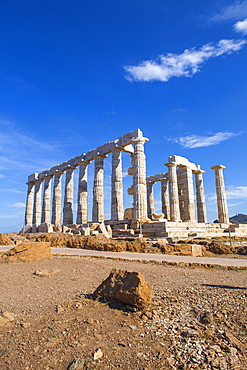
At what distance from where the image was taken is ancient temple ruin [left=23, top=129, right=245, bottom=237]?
23.7 metres

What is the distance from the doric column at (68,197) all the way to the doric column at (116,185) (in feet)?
28.7

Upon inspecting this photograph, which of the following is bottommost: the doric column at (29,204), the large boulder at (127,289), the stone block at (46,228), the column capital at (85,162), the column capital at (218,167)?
the large boulder at (127,289)

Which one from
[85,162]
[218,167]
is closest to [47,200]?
[85,162]

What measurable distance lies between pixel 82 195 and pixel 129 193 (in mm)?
9124

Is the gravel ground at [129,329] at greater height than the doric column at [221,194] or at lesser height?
lesser

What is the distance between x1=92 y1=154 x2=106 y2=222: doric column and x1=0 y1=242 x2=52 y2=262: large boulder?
18.4 m

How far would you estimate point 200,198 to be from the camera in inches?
1425

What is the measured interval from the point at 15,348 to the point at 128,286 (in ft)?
6.03

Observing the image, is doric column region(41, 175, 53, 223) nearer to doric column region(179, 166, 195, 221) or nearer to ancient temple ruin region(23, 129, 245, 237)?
ancient temple ruin region(23, 129, 245, 237)

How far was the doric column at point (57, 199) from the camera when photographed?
36.6 metres

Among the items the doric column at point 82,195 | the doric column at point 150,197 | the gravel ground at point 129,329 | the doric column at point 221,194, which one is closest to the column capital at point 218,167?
the doric column at point 221,194

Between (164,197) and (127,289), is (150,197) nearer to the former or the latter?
(164,197)

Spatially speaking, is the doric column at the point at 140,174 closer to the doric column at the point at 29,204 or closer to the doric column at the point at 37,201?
the doric column at the point at 37,201

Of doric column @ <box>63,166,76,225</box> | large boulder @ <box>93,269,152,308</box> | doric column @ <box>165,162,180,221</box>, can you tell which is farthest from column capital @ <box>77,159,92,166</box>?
large boulder @ <box>93,269,152,308</box>
